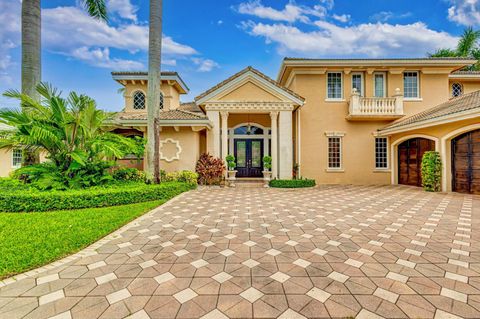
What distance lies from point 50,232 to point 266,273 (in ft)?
15.4

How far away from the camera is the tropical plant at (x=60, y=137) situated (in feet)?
24.5

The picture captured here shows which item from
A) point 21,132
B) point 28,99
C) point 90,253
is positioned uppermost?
point 28,99

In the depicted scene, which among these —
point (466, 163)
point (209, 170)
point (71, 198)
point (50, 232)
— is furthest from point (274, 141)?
point (50, 232)

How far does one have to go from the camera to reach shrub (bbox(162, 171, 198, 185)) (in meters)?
11.3

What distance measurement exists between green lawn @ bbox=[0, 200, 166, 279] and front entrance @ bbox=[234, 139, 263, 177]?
861 cm

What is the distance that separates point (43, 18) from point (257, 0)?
1145cm

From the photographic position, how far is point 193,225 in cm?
530

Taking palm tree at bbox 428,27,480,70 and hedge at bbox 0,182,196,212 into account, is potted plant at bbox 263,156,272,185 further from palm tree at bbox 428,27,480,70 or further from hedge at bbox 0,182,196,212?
palm tree at bbox 428,27,480,70

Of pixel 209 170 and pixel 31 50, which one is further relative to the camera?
pixel 209 170

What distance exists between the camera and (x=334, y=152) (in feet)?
45.3

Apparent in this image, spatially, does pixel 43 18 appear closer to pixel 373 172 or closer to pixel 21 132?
pixel 21 132

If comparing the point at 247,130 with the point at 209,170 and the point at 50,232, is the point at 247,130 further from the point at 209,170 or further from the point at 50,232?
the point at 50,232

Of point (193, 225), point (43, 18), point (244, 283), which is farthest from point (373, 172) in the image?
point (43, 18)

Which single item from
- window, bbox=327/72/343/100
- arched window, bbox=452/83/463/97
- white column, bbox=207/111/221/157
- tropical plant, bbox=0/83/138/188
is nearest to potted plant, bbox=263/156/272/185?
white column, bbox=207/111/221/157
